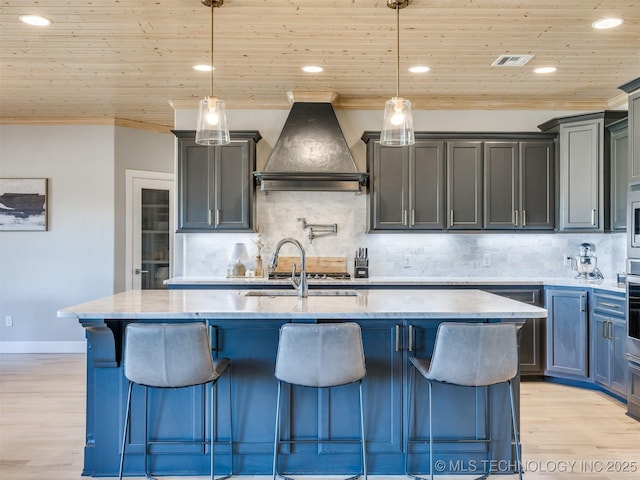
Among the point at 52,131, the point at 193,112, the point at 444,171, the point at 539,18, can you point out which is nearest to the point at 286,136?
the point at 193,112

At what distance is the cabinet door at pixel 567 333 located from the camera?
4.50 metres

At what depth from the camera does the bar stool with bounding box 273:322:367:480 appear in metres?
2.41

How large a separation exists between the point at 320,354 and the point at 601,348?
10.3 feet

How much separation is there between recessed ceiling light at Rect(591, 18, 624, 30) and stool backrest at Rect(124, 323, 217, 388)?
3.23 meters

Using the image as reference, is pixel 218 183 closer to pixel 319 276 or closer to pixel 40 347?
pixel 319 276

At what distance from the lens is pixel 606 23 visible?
11.0 ft

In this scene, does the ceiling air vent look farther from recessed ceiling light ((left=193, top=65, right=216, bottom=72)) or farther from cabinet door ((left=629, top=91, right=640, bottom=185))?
recessed ceiling light ((left=193, top=65, right=216, bottom=72))

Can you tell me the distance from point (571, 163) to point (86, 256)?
17.7 feet

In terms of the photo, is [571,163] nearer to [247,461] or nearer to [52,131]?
[247,461]

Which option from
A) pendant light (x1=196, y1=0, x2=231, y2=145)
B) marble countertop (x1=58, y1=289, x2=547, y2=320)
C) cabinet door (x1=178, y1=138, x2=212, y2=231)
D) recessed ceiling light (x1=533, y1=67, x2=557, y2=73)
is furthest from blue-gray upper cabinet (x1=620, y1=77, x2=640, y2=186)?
cabinet door (x1=178, y1=138, x2=212, y2=231)

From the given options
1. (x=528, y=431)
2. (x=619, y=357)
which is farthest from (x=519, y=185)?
(x=528, y=431)

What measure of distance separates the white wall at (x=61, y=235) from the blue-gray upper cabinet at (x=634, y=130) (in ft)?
17.2

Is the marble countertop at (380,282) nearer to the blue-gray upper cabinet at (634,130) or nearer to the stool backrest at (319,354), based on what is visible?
the blue-gray upper cabinet at (634,130)

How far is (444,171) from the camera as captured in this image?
16.7 feet
